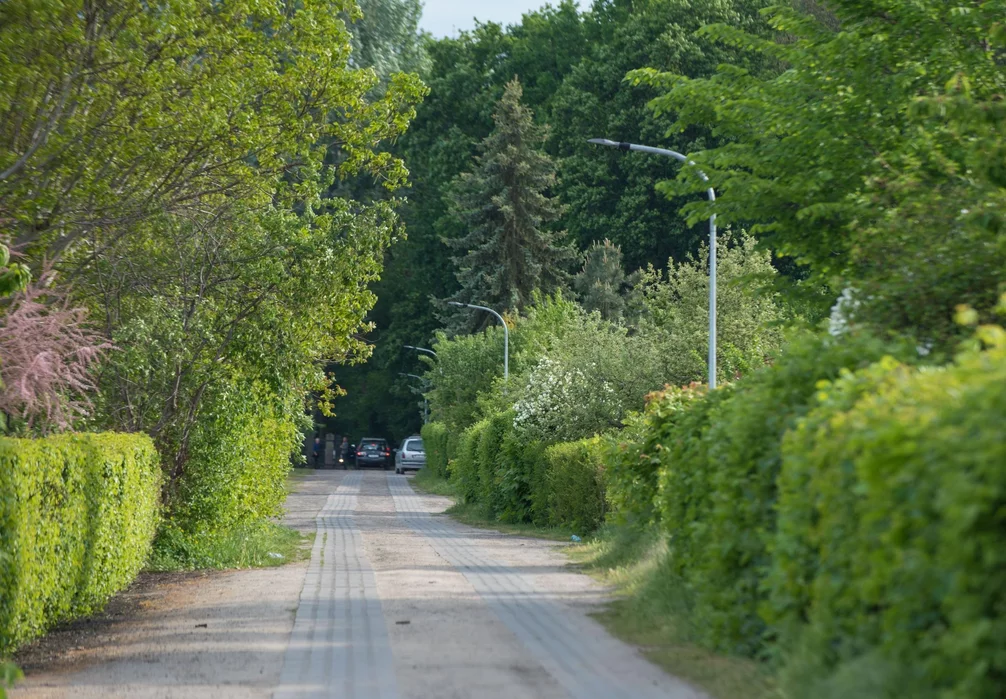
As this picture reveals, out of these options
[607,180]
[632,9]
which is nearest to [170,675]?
[607,180]

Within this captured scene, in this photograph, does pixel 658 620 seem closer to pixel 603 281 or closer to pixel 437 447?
pixel 437 447

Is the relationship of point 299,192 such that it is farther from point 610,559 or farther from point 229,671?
point 229,671

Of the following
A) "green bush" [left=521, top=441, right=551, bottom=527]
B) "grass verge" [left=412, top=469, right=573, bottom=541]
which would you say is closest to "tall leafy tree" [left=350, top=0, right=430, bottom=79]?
"grass verge" [left=412, top=469, right=573, bottom=541]

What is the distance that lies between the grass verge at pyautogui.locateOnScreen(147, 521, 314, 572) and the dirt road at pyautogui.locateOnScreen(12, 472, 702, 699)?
876 mm

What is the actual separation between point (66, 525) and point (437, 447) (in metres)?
42.6

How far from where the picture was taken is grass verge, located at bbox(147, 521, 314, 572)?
59.9 ft

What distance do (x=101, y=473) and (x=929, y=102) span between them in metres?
8.58

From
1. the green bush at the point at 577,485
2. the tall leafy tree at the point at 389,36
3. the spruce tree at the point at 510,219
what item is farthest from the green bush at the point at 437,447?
the green bush at the point at 577,485

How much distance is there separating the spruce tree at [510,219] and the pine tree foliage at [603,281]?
86cm

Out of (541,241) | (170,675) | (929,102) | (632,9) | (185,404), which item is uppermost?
(632,9)

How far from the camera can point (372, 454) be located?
73.1 metres

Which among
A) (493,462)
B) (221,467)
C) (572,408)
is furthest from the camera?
(493,462)

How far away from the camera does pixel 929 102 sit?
10.9 metres

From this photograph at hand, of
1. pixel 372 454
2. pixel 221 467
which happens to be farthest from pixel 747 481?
pixel 372 454
